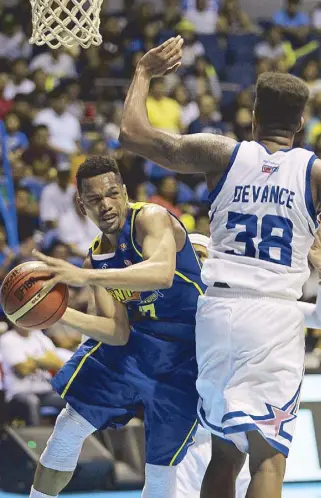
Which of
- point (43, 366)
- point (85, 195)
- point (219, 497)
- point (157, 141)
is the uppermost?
point (157, 141)

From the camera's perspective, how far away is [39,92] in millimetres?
11094

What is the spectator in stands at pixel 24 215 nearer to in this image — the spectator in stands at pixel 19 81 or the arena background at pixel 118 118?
the arena background at pixel 118 118

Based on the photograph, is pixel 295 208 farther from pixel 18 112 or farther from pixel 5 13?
pixel 5 13

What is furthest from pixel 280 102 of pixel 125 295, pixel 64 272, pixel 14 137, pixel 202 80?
pixel 202 80

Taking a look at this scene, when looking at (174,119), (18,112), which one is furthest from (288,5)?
(18,112)

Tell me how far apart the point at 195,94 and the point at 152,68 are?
28.0 feet

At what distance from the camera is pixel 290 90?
3.94m

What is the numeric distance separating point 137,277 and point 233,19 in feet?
35.1

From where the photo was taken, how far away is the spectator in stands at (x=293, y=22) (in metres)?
13.7

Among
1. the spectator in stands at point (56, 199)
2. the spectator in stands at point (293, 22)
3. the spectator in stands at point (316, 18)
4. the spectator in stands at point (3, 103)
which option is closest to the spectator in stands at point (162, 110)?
the spectator in stands at point (3, 103)

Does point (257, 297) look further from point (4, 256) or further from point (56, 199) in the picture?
point (56, 199)

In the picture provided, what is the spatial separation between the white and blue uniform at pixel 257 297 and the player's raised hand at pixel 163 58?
0.53 metres

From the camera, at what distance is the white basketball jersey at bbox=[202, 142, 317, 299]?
389 centimetres

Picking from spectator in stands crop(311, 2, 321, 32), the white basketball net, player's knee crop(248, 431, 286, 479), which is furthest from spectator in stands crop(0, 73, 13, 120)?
player's knee crop(248, 431, 286, 479)
